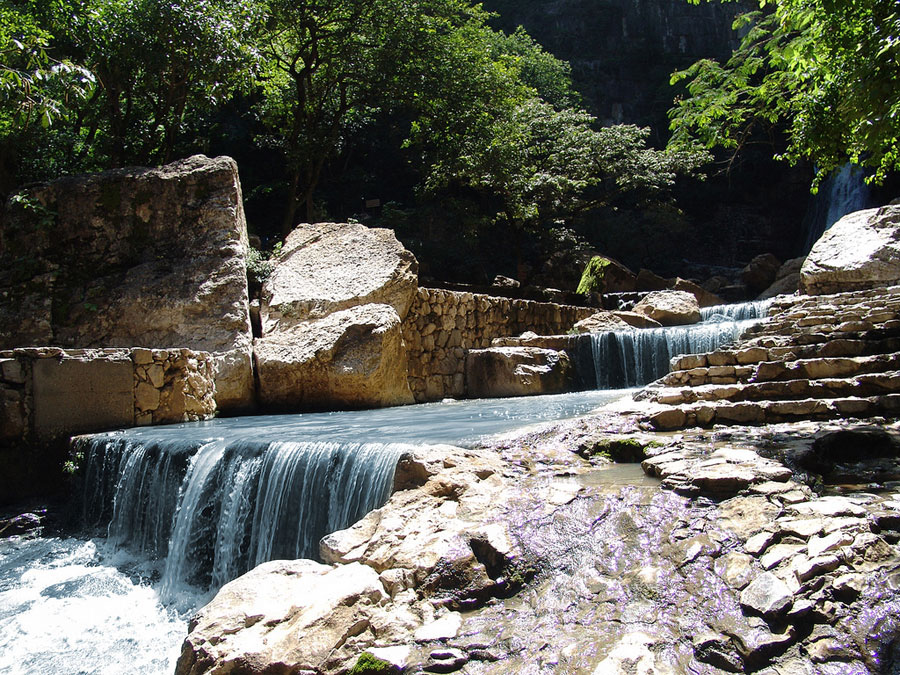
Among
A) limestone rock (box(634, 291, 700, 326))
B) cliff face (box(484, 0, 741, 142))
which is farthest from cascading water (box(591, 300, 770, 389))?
cliff face (box(484, 0, 741, 142))

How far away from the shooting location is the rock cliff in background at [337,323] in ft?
29.9

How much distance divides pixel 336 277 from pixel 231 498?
5683 mm

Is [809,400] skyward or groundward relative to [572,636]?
skyward

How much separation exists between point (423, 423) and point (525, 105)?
14.4 metres

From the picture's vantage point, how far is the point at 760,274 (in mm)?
18656

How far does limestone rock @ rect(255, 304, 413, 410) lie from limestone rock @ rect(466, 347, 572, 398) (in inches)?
69.6

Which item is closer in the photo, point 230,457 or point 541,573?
point 541,573

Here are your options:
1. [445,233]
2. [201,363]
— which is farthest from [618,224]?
[201,363]

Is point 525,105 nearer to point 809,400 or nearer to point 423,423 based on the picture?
point 423,423

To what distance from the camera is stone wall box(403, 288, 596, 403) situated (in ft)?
35.7

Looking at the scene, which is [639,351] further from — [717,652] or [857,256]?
[717,652]

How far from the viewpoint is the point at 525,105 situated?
18.6 meters

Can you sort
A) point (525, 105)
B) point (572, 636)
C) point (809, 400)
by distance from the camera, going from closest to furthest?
point (572, 636) → point (809, 400) → point (525, 105)

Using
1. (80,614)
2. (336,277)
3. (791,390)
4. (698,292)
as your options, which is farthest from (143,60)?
(698,292)
